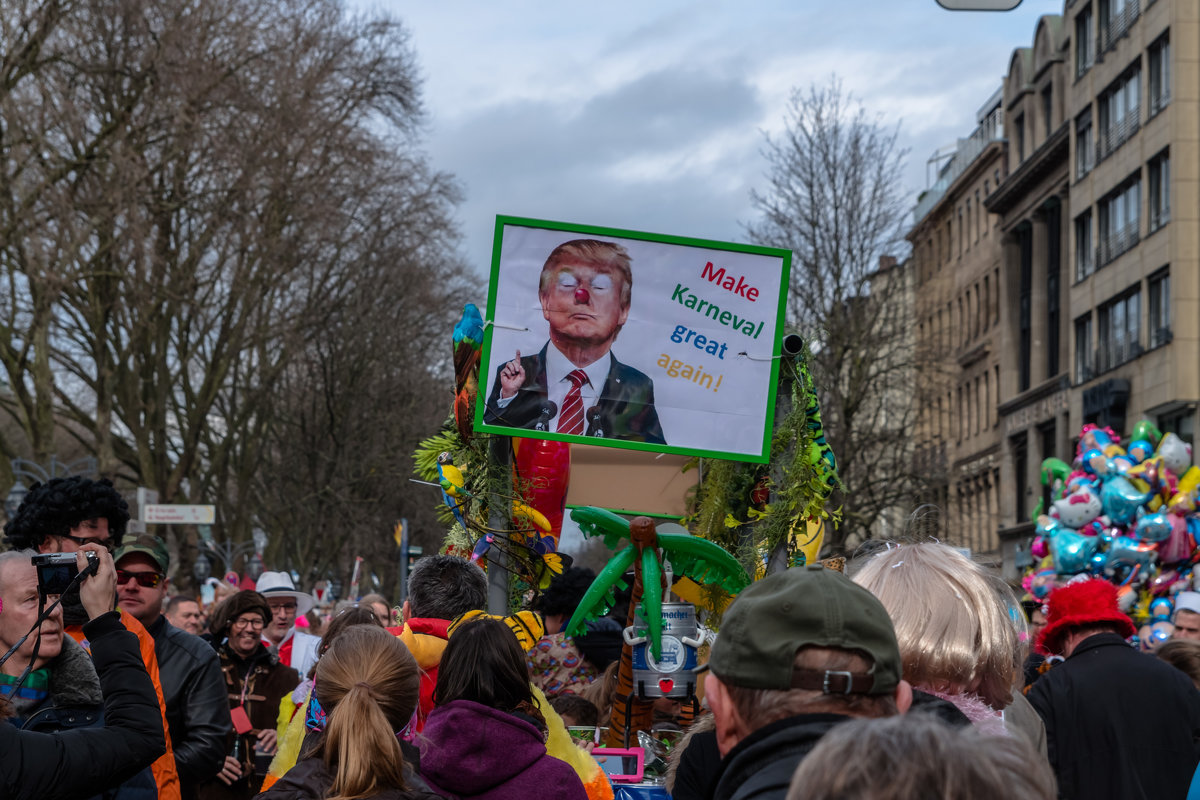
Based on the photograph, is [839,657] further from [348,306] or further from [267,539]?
[267,539]

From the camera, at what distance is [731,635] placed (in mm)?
2537

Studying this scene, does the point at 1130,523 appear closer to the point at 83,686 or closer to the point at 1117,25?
the point at 83,686

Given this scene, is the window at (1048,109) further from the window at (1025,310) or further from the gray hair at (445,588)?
the gray hair at (445,588)

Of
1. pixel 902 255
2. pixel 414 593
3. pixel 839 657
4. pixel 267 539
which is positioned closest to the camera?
pixel 839 657

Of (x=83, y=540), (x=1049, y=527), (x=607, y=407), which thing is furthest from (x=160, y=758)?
(x=1049, y=527)

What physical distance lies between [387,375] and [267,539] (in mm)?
6294

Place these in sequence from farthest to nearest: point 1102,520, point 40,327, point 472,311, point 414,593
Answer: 1. point 40,327
2. point 1102,520
3. point 472,311
4. point 414,593

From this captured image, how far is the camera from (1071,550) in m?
18.6

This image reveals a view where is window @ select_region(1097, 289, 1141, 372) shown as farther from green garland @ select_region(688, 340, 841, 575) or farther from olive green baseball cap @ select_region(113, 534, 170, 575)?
olive green baseball cap @ select_region(113, 534, 170, 575)

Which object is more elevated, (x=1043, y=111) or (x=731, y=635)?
(x=1043, y=111)

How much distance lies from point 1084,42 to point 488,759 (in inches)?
1808

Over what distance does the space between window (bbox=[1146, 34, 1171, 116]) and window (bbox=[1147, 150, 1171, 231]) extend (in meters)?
1.23

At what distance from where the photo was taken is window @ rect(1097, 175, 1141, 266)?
40.7 meters

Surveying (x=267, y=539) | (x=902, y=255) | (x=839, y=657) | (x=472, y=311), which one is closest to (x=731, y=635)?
(x=839, y=657)
